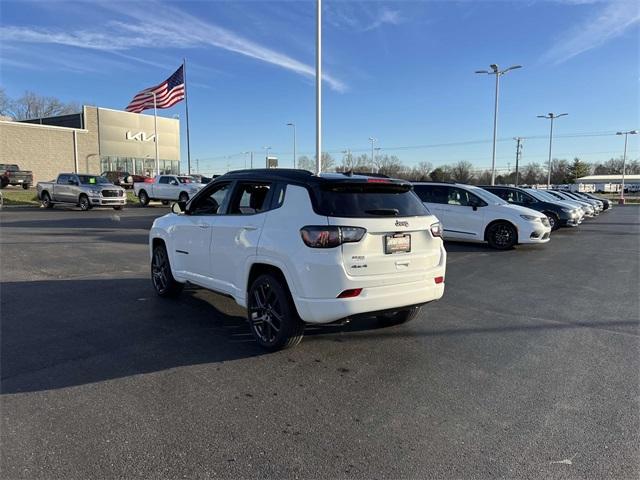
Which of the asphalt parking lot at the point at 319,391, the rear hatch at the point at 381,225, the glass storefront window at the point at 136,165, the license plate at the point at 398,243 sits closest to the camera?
the asphalt parking lot at the point at 319,391

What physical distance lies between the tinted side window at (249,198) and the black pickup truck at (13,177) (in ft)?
137

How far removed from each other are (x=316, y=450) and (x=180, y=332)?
2.72 m

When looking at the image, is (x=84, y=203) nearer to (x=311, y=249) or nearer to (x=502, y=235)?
(x=502, y=235)

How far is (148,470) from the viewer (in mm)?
2746

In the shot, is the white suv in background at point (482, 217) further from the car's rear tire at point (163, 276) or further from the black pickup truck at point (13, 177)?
the black pickup truck at point (13, 177)

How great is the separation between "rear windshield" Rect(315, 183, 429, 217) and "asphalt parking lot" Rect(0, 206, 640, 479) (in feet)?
4.59

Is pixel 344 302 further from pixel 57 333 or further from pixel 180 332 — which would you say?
pixel 57 333

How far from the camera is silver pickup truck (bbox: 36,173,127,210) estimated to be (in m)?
24.5

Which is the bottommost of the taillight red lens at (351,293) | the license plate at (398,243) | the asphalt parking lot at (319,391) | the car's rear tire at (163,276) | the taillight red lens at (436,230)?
the asphalt parking lot at (319,391)

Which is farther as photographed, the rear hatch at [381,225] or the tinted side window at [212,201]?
the tinted side window at [212,201]

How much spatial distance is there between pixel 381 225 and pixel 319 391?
1.59 meters

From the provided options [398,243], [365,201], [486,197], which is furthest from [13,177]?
[398,243]

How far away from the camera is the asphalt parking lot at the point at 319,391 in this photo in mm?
2873

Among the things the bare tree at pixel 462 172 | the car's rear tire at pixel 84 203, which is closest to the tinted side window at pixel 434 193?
the car's rear tire at pixel 84 203
